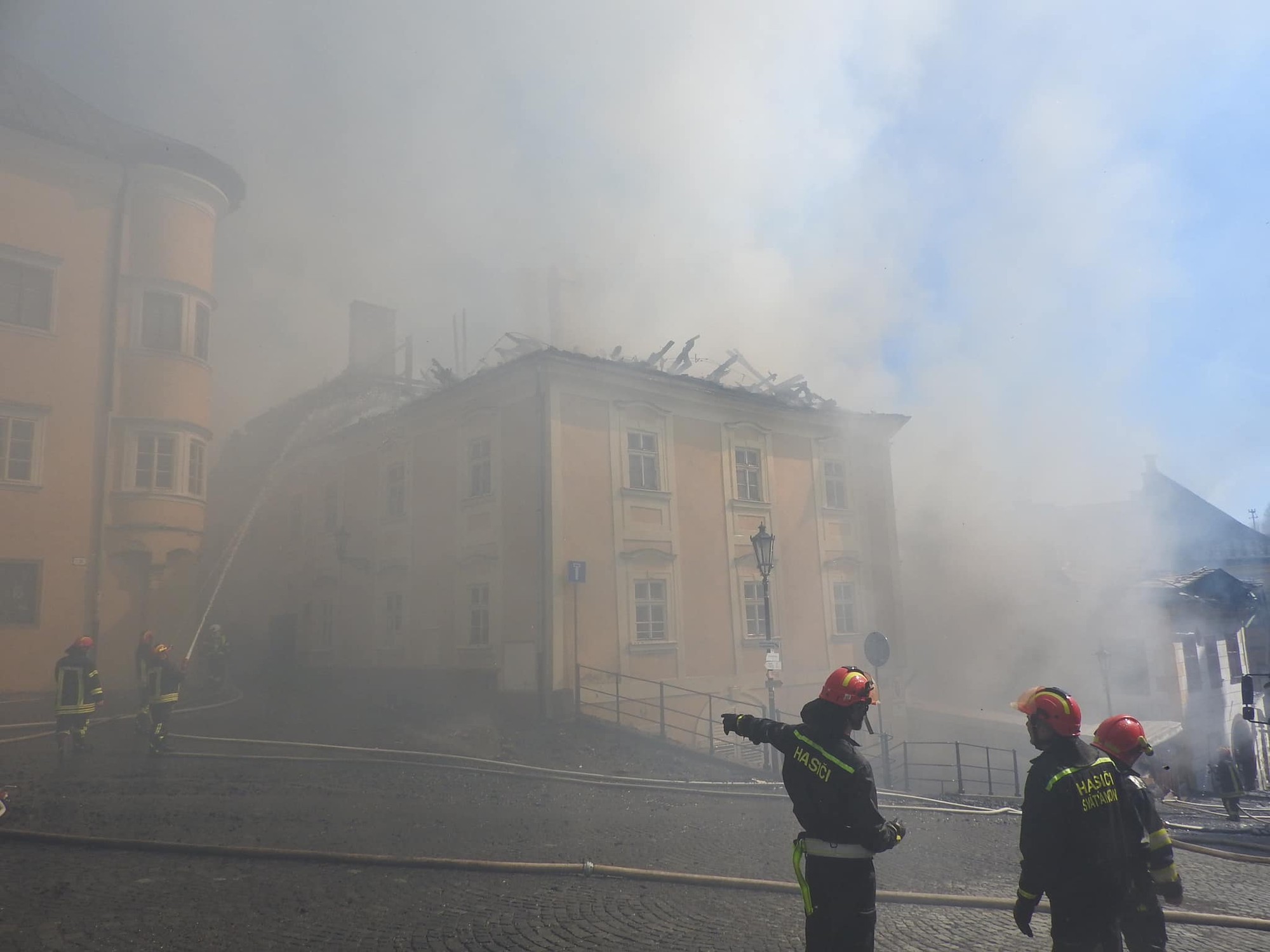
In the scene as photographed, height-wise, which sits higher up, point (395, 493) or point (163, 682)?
point (395, 493)

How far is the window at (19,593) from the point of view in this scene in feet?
48.2

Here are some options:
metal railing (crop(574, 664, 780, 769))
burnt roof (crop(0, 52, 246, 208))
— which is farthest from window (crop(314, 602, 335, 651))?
burnt roof (crop(0, 52, 246, 208))

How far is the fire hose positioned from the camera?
591 centimetres

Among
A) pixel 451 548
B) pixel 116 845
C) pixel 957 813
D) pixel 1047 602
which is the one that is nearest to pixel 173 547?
pixel 451 548

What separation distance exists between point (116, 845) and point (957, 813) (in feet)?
27.1

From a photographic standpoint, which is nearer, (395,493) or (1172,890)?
Result: (1172,890)

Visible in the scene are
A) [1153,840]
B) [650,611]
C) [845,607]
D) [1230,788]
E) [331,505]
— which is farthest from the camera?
[331,505]

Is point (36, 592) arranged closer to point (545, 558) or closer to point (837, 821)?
point (545, 558)

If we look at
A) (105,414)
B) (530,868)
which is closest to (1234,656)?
(530,868)

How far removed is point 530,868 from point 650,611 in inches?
438

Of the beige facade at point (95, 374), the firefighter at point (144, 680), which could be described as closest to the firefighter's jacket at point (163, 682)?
the firefighter at point (144, 680)

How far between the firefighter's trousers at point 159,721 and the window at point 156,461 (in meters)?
6.95

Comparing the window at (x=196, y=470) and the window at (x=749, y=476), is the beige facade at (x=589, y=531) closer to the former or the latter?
the window at (x=749, y=476)

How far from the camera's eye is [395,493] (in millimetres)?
20141
